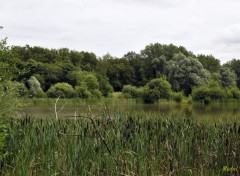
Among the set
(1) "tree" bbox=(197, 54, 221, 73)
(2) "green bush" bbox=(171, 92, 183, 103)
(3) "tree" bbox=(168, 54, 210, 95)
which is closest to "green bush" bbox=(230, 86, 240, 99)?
(3) "tree" bbox=(168, 54, 210, 95)

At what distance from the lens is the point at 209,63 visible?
236 feet

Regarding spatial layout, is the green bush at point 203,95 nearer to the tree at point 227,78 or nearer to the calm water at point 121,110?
the tree at point 227,78

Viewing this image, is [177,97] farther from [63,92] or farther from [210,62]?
[210,62]

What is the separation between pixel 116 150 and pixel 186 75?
1913 inches

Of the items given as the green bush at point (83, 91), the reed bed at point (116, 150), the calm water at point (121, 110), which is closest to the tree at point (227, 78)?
the green bush at point (83, 91)

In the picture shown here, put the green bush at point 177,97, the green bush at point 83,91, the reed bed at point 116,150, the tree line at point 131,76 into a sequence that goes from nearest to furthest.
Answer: the reed bed at point 116,150, the green bush at point 83,91, the tree line at point 131,76, the green bush at point 177,97

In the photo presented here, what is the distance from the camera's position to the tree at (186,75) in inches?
2063

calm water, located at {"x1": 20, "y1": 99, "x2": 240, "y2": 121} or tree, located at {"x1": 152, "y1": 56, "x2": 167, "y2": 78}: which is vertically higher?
tree, located at {"x1": 152, "y1": 56, "x2": 167, "y2": 78}

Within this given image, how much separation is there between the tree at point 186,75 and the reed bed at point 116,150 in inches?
1747

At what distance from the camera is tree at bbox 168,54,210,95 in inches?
2063

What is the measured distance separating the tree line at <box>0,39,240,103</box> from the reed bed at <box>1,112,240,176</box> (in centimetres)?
2942

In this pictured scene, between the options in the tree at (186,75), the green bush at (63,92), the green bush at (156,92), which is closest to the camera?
the green bush at (63,92)

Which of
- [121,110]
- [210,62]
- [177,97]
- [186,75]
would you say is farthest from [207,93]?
[121,110]

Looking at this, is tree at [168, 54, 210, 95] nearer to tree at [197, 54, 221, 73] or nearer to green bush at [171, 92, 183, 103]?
green bush at [171, 92, 183, 103]
